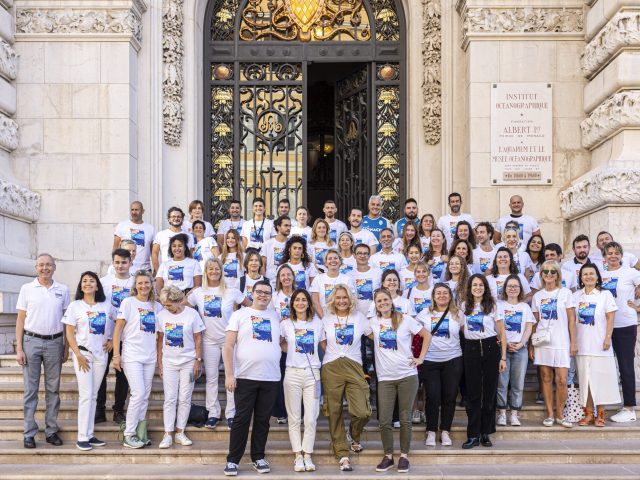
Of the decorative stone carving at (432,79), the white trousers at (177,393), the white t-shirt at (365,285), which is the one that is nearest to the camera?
the white trousers at (177,393)

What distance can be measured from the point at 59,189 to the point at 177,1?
12.9 ft

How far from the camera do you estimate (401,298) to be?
32.3 feet

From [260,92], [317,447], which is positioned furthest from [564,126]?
[317,447]

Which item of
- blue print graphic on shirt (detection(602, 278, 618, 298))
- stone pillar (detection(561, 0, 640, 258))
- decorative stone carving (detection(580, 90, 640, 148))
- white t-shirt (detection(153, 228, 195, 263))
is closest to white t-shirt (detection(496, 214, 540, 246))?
stone pillar (detection(561, 0, 640, 258))

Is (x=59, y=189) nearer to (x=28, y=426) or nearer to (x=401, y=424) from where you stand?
(x=28, y=426)

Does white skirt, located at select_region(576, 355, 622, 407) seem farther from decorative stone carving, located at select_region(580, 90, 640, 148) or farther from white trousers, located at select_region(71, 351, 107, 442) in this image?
white trousers, located at select_region(71, 351, 107, 442)

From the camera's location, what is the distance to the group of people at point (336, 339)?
Result: 9203 millimetres

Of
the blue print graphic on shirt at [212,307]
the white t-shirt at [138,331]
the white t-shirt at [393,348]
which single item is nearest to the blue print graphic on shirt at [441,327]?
the white t-shirt at [393,348]

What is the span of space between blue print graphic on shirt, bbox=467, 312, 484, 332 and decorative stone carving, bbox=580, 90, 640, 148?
4.78 meters

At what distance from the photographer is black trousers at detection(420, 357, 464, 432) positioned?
9.63m

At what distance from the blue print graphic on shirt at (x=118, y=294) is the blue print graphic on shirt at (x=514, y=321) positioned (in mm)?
4387

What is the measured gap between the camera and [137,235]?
12.5 meters

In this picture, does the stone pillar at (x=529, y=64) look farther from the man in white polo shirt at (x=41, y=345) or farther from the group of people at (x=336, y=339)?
the man in white polo shirt at (x=41, y=345)

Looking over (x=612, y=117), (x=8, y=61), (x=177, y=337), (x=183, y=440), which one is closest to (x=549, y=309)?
(x=612, y=117)
